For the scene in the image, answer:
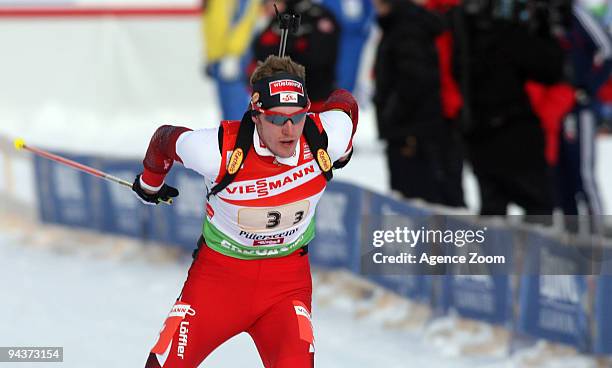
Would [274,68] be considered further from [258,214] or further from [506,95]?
[506,95]

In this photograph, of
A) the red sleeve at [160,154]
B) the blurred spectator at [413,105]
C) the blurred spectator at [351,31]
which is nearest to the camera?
the red sleeve at [160,154]

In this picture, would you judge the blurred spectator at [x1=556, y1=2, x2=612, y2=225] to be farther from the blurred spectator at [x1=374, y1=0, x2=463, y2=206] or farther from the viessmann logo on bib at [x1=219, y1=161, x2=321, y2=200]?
the viessmann logo on bib at [x1=219, y1=161, x2=321, y2=200]

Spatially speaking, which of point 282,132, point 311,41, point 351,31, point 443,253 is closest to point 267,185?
point 282,132

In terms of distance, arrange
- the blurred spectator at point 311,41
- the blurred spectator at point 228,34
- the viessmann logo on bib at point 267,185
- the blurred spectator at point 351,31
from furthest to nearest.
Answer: the blurred spectator at point 351,31
the blurred spectator at point 228,34
the blurred spectator at point 311,41
the viessmann logo on bib at point 267,185

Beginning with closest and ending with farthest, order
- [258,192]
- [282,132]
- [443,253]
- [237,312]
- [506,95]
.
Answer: [282,132], [258,192], [237,312], [443,253], [506,95]

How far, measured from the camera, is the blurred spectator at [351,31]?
1505cm

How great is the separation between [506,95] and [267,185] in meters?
4.02

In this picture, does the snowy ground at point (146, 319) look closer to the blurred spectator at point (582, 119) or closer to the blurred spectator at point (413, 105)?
the blurred spectator at point (413, 105)

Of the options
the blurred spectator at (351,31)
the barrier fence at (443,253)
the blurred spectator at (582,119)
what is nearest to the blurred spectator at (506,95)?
the blurred spectator at (582,119)

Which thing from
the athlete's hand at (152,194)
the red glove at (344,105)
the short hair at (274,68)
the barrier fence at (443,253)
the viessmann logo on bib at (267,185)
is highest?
the short hair at (274,68)

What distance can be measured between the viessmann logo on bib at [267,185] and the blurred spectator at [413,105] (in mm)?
3728

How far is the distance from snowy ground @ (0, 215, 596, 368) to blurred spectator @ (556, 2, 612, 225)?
64.9 inches

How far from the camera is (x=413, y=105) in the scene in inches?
352

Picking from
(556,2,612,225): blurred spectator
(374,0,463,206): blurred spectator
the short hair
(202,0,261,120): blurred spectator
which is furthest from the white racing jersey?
(202,0,261,120): blurred spectator
